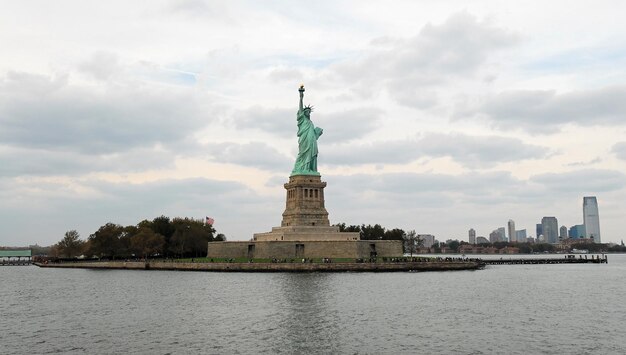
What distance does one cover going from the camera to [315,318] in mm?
37125

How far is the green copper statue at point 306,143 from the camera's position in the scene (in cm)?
9319

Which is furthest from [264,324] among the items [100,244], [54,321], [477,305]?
[100,244]

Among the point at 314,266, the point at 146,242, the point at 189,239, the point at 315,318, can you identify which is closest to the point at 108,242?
the point at 146,242

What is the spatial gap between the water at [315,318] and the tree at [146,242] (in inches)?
1728

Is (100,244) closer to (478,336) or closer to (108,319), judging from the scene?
(108,319)

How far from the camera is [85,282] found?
224 feet

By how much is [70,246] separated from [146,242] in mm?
25621

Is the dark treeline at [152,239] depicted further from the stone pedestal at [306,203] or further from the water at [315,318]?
→ the water at [315,318]

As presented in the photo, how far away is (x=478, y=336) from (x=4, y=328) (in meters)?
26.7

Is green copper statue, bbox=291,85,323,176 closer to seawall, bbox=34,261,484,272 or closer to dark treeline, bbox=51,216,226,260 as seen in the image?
seawall, bbox=34,261,484,272

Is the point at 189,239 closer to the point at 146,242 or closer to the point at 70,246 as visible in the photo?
the point at 146,242

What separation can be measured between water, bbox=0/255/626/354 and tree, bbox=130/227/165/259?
43.9 meters

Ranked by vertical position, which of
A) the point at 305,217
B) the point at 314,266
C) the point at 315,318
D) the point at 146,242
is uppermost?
the point at 305,217

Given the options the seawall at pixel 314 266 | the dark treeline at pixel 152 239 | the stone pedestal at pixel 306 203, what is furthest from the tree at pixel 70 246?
the stone pedestal at pixel 306 203
